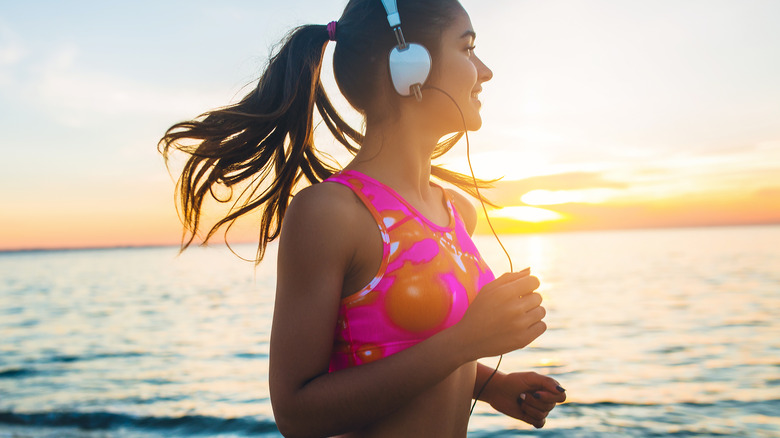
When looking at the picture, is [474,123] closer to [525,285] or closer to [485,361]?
[525,285]

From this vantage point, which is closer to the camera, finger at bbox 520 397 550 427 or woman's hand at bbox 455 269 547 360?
woman's hand at bbox 455 269 547 360

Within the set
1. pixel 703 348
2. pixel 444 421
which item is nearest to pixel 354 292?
pixel 444 421

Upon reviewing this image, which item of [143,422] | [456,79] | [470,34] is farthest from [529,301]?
[143,422]

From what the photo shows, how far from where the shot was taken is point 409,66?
169 cm

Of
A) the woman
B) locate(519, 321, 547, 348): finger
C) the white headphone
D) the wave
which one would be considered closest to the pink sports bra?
the woman

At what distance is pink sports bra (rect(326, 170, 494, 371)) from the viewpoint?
4.81ft

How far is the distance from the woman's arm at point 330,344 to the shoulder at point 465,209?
3.10ft

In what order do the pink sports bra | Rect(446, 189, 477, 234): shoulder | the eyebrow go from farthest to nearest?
Rect(446, 189, 477, 234): shoulder
the eyebrow
the pink sports bra

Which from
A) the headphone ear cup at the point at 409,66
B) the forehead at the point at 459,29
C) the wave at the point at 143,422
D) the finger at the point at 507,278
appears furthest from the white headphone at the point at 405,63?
the wave at the point at 143,422

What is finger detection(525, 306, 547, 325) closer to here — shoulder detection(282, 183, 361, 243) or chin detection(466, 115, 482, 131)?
shoulder detection(282, 183, 361, 243)

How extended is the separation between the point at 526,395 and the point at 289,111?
139 cm

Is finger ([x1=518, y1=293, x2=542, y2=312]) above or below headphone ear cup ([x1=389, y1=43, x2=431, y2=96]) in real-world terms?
below

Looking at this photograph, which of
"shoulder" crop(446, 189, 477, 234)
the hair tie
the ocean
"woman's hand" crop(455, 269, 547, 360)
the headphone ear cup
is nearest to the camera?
"woman's hand" crop(455, 269, 547, 360)

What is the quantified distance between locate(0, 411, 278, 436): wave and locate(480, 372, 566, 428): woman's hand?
4.93 metres
